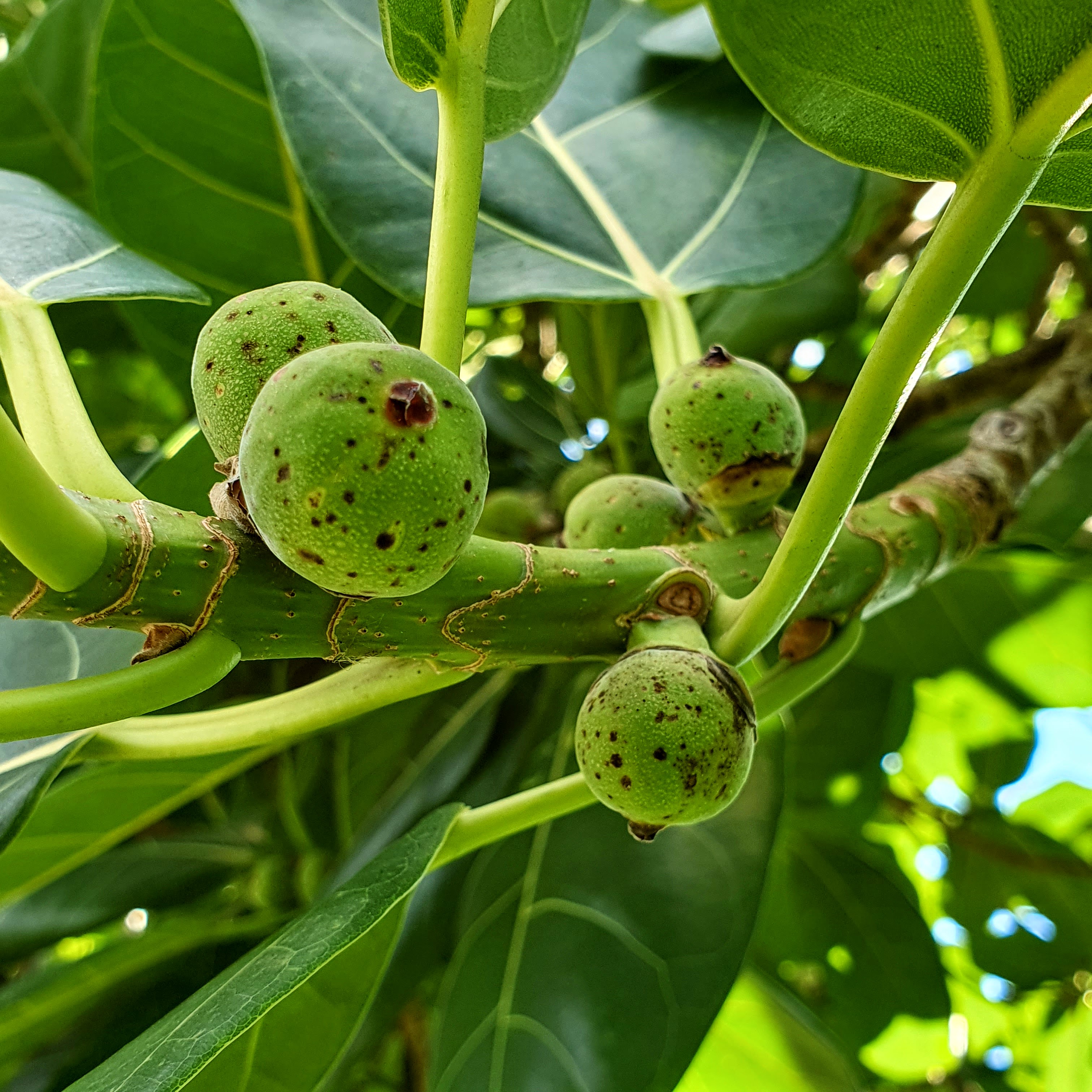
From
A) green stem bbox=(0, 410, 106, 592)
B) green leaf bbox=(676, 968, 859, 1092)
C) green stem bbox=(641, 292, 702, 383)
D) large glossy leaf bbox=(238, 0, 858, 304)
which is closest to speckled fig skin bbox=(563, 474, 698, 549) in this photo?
green stem bbox=(641, 292, 702, 383)

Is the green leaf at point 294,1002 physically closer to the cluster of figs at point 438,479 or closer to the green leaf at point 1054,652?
the cluster of figs at point 438,479

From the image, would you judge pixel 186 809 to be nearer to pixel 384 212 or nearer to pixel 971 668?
pixel 384 212

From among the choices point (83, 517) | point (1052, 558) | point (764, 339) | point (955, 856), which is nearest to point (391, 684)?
point (83, 517)

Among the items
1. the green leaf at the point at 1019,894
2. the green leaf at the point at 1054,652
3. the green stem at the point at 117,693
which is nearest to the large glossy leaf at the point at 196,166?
the green stem at the point at 117,693

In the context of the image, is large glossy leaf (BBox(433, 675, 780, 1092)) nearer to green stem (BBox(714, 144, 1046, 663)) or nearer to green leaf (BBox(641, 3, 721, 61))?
green stem (BBox(714, 144, 1046, 663))

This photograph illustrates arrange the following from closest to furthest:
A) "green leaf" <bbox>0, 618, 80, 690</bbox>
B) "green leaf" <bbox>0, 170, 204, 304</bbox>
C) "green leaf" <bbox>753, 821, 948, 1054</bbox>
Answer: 1. "green leaf" <bbox>0, 170, 204, 304</bbox>
2. "green leaf" <bbox>0, 618, 80, 690</bbox>
3. "green leaf" <bbox>753, 821, 948, 1054</bbox>

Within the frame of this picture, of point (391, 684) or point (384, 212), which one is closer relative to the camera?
point (391, 684)
